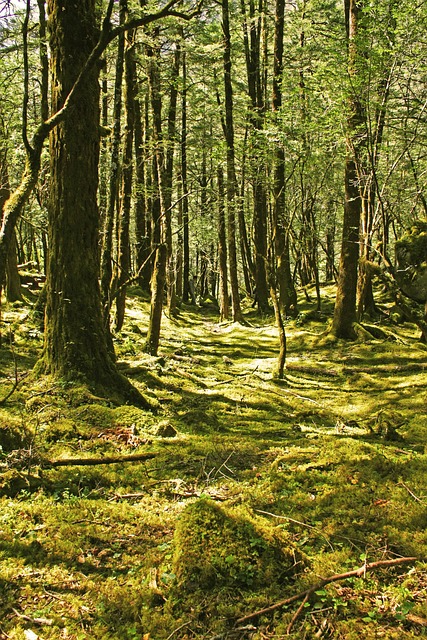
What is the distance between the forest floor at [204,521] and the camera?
2.57m

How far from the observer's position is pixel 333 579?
2770 mm

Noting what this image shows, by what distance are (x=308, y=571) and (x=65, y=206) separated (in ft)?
16.0

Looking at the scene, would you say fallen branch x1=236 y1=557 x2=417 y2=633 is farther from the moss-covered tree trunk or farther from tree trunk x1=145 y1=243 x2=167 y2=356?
tree trunk x1=145 y1=243 x2=167 y2=356

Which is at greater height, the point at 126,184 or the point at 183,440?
the point at 126,184

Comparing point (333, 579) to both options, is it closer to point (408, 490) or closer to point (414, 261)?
point (408, 490)

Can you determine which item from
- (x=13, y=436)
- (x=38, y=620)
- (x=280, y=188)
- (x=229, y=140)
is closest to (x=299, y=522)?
(x=38, y=620)

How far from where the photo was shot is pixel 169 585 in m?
2.82

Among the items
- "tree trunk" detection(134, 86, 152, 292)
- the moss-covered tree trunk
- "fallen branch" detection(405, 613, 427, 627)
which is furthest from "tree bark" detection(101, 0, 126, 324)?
"tree trunk" detection(134, 86, 152, 292)

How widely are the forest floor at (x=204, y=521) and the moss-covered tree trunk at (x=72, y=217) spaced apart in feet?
1.46

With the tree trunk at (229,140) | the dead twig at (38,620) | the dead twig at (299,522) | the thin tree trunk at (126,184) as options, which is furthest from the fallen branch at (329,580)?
the tree trunk at (229,140)

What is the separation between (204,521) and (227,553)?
277mm

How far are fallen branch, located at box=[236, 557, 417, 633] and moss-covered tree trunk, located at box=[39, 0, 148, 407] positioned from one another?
12.1 feet

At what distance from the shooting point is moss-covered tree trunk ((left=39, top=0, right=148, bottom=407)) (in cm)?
564

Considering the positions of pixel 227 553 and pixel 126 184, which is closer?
pixel 227 553
